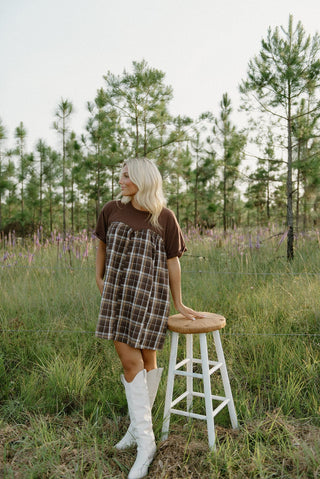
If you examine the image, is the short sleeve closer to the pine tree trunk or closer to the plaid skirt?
the plaid skirt

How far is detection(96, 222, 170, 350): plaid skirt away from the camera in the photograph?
6.67 ft

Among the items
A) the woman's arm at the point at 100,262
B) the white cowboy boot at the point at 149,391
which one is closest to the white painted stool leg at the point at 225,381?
the white cowboy boot at the point at 149,391

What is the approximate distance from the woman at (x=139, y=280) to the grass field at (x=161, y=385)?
33 centimetres

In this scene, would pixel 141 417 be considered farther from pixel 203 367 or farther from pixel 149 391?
pixel 203 367

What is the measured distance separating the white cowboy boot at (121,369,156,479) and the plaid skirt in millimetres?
203

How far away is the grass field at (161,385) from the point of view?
6.77 ft

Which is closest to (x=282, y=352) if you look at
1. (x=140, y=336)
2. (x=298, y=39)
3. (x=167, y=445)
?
(x=167, y=445)

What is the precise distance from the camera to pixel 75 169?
1595cm

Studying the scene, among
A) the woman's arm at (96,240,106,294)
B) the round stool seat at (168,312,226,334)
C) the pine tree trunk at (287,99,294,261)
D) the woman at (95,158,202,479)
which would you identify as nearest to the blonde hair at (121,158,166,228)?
the woman at (95,158,202,479)

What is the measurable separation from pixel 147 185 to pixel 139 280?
0.47m

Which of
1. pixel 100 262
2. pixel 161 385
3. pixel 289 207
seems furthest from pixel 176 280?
pixel 289 207

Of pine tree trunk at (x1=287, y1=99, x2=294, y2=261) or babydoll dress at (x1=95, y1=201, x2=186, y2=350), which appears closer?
babydoll dress at (x1=95, y1=201, x2=186, y2=350)

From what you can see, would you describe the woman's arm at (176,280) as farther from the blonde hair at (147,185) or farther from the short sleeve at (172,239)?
the blonde hair at (147,185)

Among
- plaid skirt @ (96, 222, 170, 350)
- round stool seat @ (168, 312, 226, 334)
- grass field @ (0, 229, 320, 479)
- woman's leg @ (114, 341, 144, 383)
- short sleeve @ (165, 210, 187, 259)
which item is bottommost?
grass field @ (0, 229, 320, 479)
